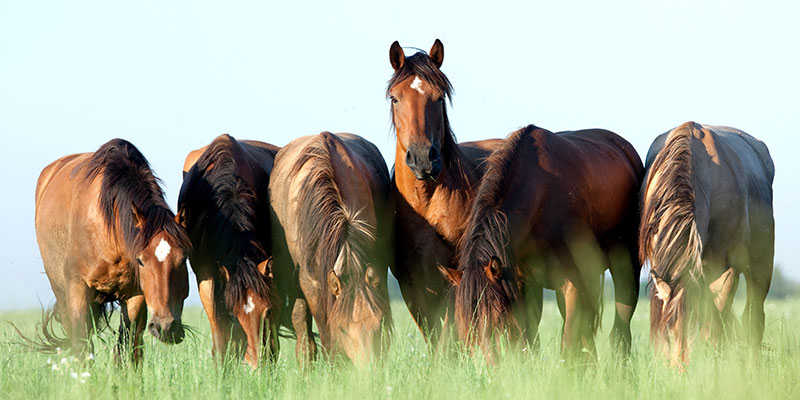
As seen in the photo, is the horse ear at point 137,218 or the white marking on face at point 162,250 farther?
the horse ear at point 137,218

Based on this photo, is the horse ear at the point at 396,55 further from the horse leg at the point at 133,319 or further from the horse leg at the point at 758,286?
the horse leg at the point at 758,286

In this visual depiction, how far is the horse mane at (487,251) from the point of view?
5582 mm

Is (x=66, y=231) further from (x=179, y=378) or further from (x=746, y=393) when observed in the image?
(x=746, y=393)

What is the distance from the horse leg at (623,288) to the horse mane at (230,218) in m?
3.34

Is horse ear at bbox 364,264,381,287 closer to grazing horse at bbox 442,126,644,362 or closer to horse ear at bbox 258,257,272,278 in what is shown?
grazing horse at bbox 442,126,644,362

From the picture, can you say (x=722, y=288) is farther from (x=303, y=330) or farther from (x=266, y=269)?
(x=266, y=269)

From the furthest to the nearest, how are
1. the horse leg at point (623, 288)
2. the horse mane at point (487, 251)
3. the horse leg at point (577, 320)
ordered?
the horse leg at point (623, 288)
the horse leg at point (577, 320)
the horse mane at point (487, 251)

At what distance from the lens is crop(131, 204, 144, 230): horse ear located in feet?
21.0

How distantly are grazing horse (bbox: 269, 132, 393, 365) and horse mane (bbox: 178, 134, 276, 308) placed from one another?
10.2 inches

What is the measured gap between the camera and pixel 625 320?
807cm

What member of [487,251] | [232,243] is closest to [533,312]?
[487,251]

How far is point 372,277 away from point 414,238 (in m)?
1.43

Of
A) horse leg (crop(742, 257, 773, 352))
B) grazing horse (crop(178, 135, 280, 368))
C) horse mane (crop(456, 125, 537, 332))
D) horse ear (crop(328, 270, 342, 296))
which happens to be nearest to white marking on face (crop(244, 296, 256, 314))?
grazing horse (crop(178, 135, 280, 368))

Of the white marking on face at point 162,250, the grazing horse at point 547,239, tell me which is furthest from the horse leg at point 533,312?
the white marking on face at point 162,250
